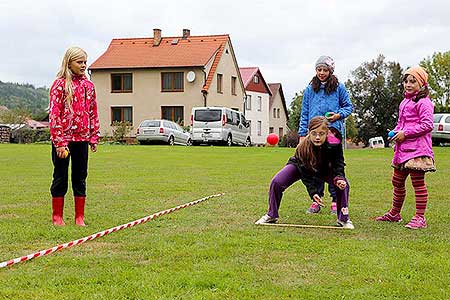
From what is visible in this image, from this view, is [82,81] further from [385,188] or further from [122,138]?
[122,138]

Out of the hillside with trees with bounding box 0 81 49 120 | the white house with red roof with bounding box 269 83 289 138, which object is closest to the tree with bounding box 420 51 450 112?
the white house with red roof with bounding box 269 83 289 138

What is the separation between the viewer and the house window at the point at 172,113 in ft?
148

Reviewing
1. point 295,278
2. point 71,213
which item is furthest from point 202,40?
point 295,278

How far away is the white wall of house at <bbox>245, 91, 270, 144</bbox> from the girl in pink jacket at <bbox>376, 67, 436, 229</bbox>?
1920 inches

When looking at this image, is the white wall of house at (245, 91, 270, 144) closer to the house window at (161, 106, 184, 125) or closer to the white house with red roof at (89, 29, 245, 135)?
the white house with red roof at (89, 29, 245, 135)

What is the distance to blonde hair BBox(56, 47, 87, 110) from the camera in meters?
6.34

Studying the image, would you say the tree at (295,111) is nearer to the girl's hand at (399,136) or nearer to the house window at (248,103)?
the house window at (248,103)

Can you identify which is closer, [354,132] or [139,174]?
[139,174]

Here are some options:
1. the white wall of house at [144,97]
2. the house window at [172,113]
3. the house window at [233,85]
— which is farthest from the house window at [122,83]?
the house window at [233,85]

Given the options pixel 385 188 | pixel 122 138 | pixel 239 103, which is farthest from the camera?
pixel 239 103

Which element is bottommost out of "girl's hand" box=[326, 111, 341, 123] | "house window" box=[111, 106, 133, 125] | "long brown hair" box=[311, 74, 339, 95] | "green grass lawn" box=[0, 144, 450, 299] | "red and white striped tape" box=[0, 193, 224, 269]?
"green grass lawn" box=[0, 144, 450, 299]

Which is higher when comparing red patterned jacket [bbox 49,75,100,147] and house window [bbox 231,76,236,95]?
house window [bbox 231,76,236,95]

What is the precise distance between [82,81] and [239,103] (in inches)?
1786

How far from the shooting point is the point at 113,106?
4578 centimetres
